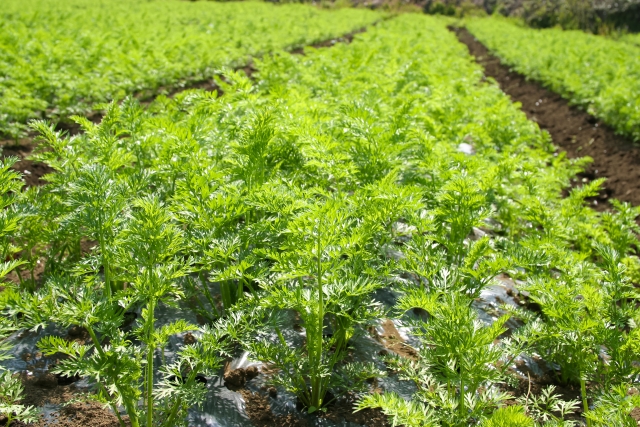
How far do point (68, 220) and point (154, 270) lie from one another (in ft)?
1.48

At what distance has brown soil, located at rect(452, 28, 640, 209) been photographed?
6.46m

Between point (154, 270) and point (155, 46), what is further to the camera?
point (155, 46)

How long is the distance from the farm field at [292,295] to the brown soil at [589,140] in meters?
3.20

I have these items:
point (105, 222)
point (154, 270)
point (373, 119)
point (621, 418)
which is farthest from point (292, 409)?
point (373, 119)

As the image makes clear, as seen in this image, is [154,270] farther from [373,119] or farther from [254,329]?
[373,119]

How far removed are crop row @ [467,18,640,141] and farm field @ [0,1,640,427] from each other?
209 inches

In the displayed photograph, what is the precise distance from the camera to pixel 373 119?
11.5 feet

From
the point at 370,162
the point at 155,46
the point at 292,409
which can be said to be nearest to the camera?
the point at 292,409

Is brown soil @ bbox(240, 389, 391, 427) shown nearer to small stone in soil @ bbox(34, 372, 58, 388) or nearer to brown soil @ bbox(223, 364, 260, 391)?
brown soil @ bbox(223, 364, 260, 391)

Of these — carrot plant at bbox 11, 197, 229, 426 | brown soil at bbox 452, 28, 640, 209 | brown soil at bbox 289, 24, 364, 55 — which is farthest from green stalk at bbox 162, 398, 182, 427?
brown soil at bbox 289, 24, 364, 55

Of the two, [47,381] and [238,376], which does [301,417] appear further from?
[47,381]

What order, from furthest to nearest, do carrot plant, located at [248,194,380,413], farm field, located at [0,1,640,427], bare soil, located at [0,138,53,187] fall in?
bare soil, located at [0,138,53,187], carrot plant, located at [248,194,380,413], farm field, located at [0,1,640,427]

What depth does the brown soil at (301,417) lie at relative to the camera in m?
2.44

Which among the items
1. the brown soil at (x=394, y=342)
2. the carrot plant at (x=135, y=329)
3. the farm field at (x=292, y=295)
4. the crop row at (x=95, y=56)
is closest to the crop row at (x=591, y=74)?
the farm field at (x=292, y=295)
